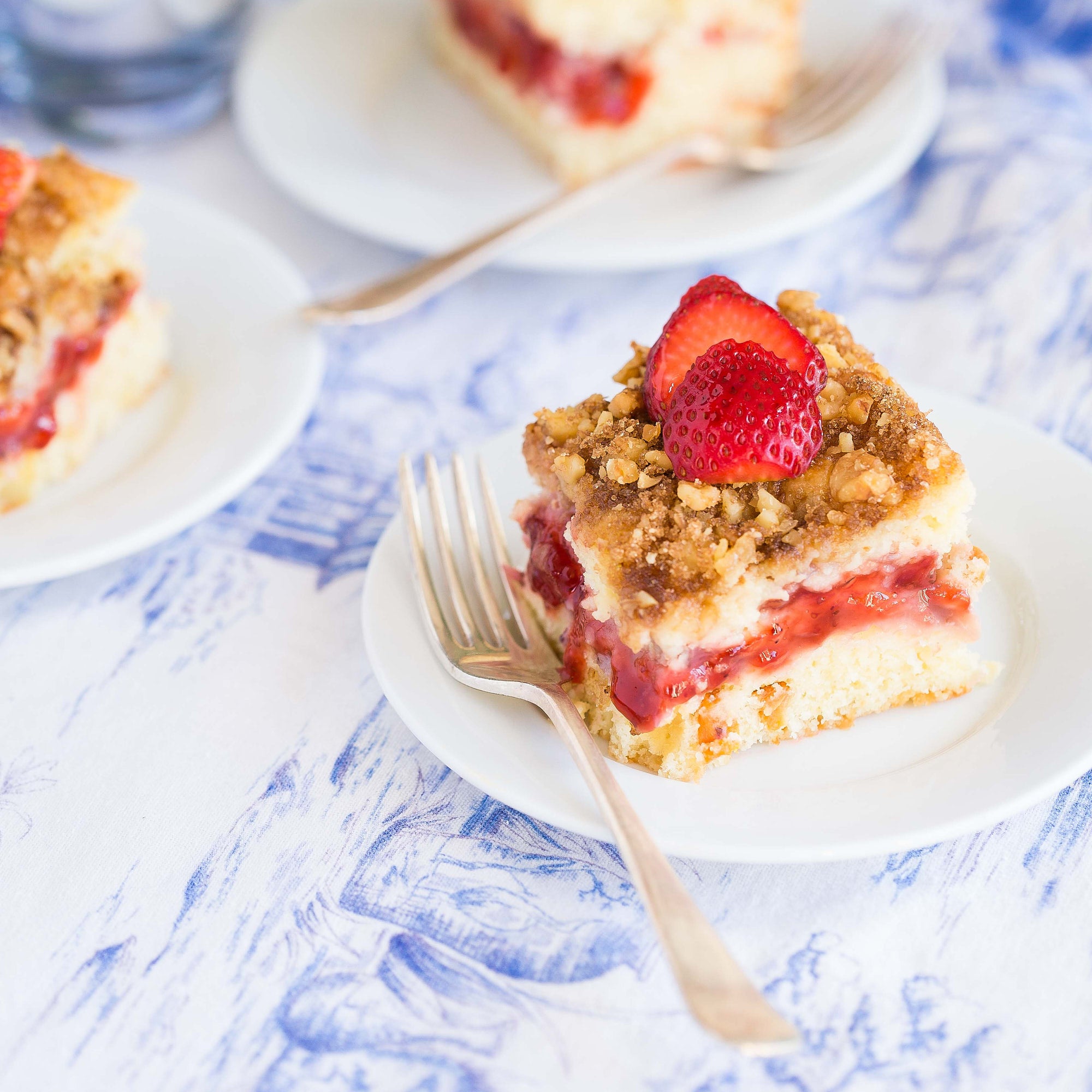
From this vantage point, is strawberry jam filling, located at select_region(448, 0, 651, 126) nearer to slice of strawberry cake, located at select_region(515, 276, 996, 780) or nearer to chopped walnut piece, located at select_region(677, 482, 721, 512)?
slice of strawberry cake, located at select_region(515, 276, 996, 780)

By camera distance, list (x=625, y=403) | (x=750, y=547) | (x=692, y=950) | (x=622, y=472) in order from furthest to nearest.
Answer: (x=625, y=403) → (x=622, y=472) → (x=750, y=547) → (x=692, y=950)

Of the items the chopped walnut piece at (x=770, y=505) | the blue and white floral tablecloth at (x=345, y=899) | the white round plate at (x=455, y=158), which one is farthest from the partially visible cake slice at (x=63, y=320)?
the chopped walnut piece at (x=770, y=505)

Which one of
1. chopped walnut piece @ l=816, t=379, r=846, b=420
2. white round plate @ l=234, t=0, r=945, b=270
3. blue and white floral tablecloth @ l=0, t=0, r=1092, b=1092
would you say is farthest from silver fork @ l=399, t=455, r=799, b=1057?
white round plate @ l=234, t=0, r=945, b=270

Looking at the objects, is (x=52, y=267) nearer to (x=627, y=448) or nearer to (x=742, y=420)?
(x=627, y=448)

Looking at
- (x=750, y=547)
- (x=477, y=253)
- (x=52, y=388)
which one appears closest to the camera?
(x=750, y=547)

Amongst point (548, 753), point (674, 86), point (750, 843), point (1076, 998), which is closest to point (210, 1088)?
point (548, 753)

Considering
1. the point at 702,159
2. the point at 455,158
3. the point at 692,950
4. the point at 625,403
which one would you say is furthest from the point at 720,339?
the point at 455,158
